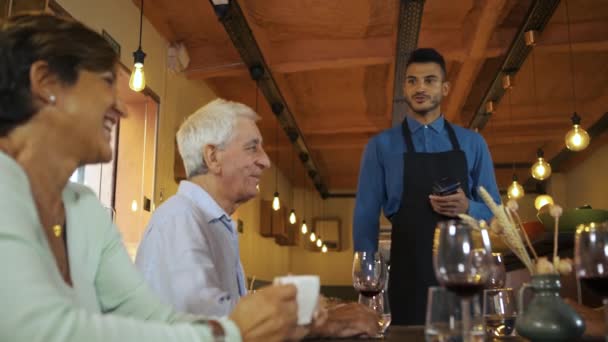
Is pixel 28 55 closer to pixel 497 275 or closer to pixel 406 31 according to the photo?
pixel 497 275

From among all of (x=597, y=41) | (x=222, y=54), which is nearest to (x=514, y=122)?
(x=597, y=41)

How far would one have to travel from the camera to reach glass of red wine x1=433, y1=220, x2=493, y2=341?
1.04m

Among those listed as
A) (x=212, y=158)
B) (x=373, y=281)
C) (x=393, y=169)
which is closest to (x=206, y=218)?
(x=212, y=158)

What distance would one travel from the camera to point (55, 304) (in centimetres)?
87

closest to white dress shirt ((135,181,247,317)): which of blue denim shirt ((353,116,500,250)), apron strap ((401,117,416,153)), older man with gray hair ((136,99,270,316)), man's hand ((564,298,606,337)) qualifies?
older man with gray hair ((136,99,270,316))

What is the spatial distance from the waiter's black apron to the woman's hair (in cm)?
184

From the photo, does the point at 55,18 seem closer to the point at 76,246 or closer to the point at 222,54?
the point at 76,246

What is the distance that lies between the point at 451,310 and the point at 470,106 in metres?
8.36

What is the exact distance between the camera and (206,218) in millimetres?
1868

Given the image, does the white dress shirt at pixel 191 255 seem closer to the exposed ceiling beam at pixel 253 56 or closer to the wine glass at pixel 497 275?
the wine glass at pixel 497 275

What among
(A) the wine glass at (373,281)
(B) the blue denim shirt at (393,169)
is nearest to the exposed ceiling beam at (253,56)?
(B) the blue denim shirt at (393,169)

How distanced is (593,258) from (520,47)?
4906mm

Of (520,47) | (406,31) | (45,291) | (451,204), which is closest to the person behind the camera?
(45,291)

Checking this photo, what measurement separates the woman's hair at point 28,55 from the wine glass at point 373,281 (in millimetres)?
955
